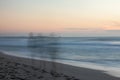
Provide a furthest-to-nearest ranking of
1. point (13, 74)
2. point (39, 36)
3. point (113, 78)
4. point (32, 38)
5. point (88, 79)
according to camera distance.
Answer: point (32, 38)
point (39, 36)
point (113, 78)
point (88, 79)
point (13, 74)

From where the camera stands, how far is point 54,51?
12.4 metres

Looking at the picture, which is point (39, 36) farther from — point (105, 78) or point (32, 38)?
point (105, 78)

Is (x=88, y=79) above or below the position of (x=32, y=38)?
below

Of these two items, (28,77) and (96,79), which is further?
(96,79)

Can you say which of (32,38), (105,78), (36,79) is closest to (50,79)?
(36,79)

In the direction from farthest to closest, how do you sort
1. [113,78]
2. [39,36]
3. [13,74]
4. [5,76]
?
[39,36] → [113,78] → [13,74] → [5,76]

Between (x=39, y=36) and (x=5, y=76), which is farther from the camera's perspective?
(x=39, y=36)

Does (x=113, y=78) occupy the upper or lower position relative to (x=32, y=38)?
lower

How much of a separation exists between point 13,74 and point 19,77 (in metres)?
0.56

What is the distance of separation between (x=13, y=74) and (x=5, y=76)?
2.07 feet

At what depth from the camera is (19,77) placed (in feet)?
30.8

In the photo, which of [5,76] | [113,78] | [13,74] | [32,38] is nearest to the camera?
[5,76]

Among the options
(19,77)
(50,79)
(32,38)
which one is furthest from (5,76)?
(32,38)

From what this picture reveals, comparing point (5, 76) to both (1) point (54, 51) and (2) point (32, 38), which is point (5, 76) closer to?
(1) point (54, 51)
